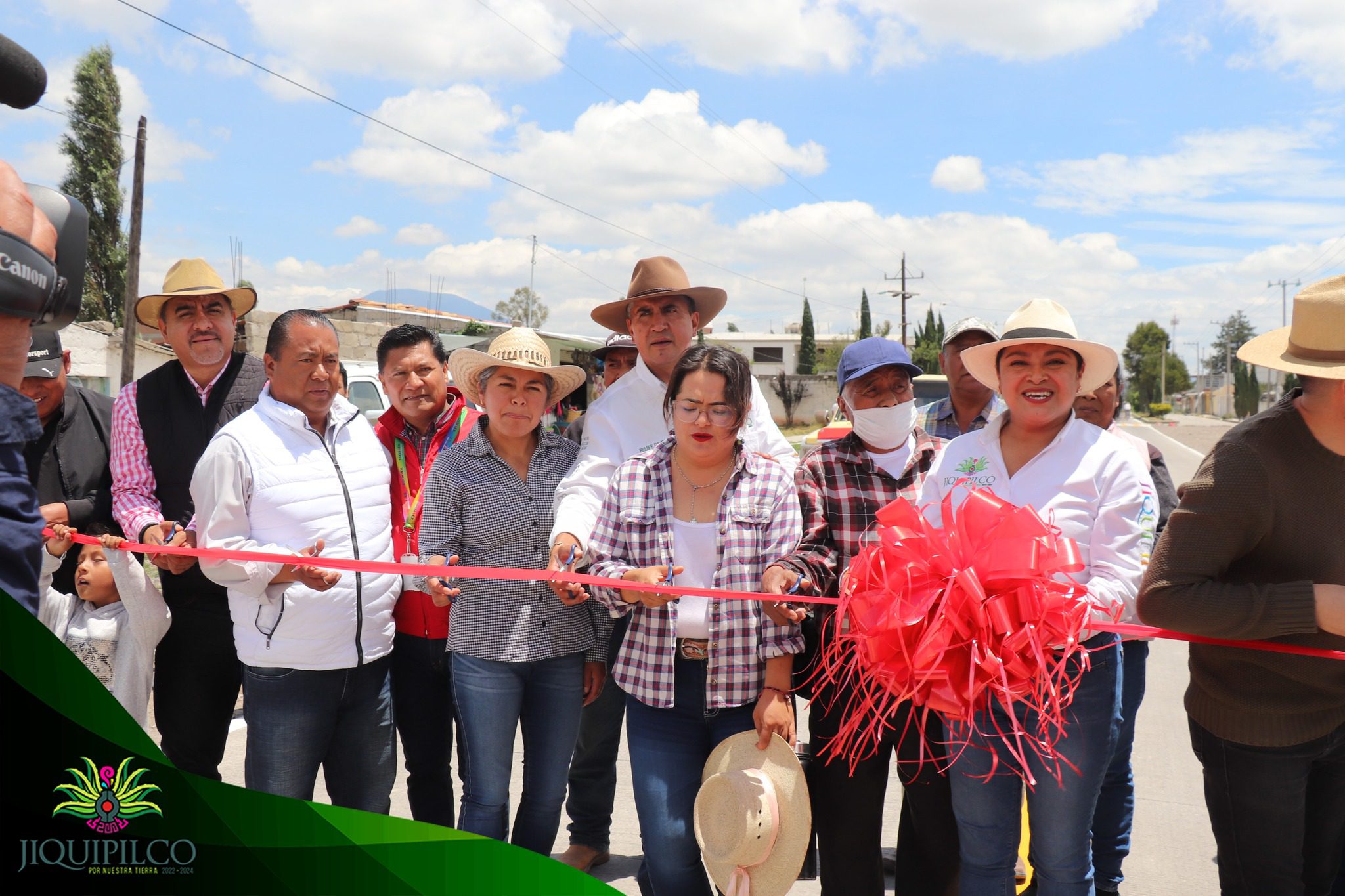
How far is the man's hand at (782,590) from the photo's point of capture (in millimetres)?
2705

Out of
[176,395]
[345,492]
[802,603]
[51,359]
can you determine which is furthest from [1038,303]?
[51,359]

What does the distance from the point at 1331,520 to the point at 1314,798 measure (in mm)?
763

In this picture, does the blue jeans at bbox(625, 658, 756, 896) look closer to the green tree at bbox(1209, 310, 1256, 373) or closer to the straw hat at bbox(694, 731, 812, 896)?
the straw hat at bbox(694, 731, 812, 896)

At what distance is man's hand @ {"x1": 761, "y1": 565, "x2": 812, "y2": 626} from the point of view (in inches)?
106

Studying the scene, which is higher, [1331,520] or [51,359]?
[51,359]

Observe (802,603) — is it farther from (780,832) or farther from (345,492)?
(345,492)

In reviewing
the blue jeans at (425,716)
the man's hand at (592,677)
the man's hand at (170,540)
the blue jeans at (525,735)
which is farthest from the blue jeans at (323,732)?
the man's hand at (592,677)

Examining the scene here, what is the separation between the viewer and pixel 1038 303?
3.10 meters

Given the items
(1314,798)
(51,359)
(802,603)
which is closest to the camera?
(1314,798)

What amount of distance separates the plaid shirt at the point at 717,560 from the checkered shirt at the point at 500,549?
0.37 metres

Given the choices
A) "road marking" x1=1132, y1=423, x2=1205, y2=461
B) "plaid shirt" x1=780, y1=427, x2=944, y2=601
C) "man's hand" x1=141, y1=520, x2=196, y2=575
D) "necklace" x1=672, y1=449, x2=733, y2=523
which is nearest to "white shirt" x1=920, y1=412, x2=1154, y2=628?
"plaid shirt" x1=780, y1=427, x2=944, y2=601

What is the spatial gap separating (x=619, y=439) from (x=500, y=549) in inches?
24.2

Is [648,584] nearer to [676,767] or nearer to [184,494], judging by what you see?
[676,767]

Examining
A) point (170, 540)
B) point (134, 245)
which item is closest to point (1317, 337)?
point (170, 540)
